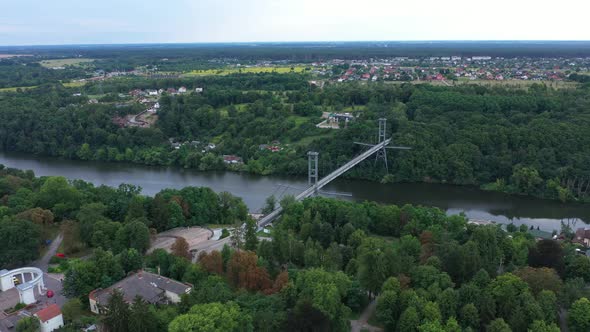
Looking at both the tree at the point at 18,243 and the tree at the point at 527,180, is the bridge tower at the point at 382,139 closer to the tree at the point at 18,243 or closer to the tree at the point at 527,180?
the tree at the point at 527,180

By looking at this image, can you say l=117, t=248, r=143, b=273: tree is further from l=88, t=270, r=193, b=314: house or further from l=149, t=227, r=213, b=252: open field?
l=149, t=227, r=213, b=252: open field

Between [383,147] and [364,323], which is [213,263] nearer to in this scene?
[364,323]

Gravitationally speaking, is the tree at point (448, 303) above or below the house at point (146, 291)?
above

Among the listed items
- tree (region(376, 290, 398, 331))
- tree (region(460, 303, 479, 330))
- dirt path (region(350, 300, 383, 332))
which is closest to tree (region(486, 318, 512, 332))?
tree (region(460, 303, 479, 330))

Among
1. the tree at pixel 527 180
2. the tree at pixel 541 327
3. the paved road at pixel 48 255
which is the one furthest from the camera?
the tree at pixel 527 180

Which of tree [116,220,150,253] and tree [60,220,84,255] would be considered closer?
tree [116,220,150,253]

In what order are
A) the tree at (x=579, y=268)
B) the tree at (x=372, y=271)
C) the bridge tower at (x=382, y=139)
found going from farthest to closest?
1. the bridge tower at (x=382, y=139)
2. the tree at (x=579, y=268)
3. the tree at (x=372, y=271)

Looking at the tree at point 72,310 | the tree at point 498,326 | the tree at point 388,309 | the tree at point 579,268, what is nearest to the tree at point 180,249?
the tree at point 72,310

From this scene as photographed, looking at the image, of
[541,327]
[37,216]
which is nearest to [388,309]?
[541,327]
